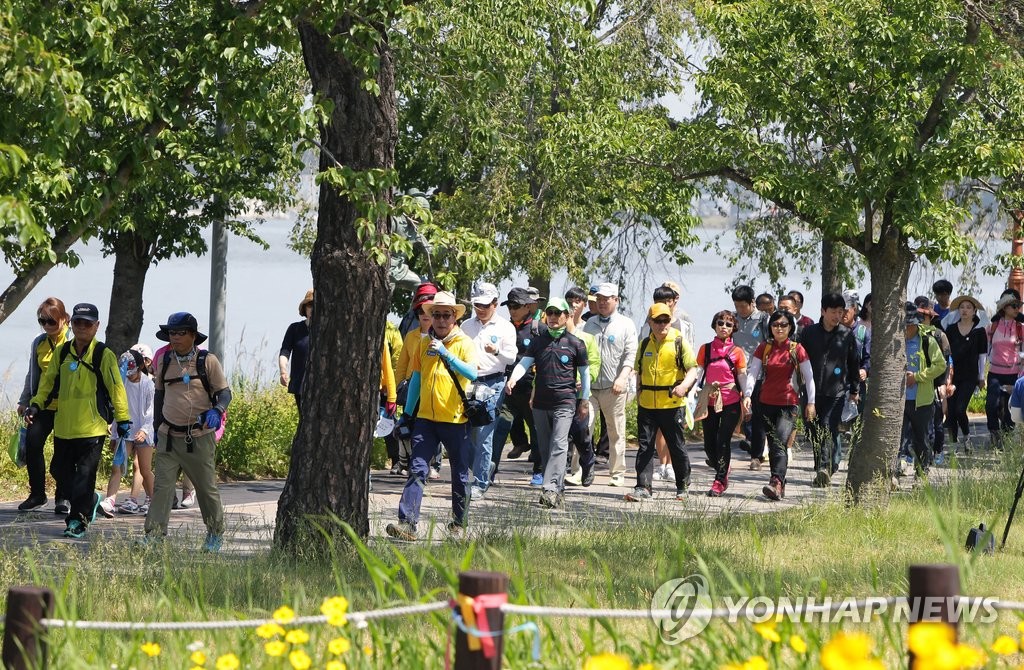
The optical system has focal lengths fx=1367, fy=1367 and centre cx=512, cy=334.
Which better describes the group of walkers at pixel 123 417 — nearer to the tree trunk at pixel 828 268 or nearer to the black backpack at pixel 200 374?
the black backpack at pixel 200 374

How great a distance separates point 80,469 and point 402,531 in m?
2.44

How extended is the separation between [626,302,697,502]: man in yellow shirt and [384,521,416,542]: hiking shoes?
9.63 ft

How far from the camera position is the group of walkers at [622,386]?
995cm

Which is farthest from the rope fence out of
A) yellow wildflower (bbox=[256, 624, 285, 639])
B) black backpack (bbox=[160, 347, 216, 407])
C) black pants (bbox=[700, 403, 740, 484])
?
black pants (bbox=[700, 403, 740, 484])

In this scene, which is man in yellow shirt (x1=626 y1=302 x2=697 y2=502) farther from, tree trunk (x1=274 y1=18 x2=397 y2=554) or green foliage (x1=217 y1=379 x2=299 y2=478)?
tree trunk (x1=274 y1=18 x2=397 y2=554)

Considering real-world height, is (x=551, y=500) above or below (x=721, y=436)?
below

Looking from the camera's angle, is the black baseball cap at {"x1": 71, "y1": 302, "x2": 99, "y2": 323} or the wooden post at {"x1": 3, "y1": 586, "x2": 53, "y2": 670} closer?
the wooden post at {"x1": 3, "y1": 586, "x2": 53, "y2": 670}

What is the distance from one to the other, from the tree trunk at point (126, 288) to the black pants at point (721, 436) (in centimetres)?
870

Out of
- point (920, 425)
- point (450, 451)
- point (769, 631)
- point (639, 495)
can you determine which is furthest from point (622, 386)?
point (769, 631)

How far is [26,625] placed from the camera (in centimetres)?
421

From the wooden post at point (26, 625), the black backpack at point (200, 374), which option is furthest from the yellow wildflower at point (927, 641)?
the black backpack at point (200, 374)

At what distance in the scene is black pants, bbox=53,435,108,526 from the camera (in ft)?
31.9

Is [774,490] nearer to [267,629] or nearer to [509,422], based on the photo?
[509,422]

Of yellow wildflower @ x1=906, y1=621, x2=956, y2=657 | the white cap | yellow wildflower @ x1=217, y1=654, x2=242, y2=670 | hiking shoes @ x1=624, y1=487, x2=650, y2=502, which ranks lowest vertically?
yellow wildflower @ x1=217, y1=654, x2=242, y2=670
